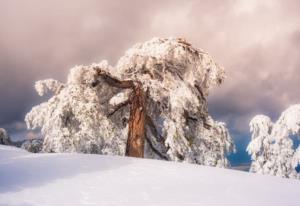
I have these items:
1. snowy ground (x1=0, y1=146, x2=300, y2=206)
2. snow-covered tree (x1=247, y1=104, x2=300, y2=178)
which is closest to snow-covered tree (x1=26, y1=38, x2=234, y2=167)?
snow-covered tree (x1=247, y1=104, x2=300, y2=178)

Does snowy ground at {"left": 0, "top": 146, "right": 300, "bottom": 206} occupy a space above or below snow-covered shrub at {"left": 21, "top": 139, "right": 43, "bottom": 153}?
below

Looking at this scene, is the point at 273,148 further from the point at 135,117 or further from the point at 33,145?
the point at 33,145

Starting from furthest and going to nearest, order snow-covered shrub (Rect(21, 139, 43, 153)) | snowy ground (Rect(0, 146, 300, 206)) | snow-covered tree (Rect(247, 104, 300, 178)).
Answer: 1. snow-covered shrub (Rect(21, 139, 43, 153))
2. snow-covered tree (Rect(247, 104, 300, 178))
3. snowy ground (Rect(0, 146, 300, 206))

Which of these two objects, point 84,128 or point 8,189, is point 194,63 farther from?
point 8,189

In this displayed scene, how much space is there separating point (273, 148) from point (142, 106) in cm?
469

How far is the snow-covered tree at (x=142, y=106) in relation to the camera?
15.7 m

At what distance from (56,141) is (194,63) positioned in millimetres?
5832

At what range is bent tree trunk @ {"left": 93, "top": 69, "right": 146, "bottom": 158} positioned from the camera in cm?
1584

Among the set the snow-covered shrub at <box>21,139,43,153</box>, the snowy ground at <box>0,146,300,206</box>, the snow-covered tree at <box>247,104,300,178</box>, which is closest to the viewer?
the snowy ground at <box>0,146,300,206</box>

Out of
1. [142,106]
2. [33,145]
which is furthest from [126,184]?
[33,145]

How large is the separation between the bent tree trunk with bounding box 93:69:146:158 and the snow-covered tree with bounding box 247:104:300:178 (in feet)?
12.3

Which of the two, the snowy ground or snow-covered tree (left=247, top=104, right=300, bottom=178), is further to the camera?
snow-covered tree (left=247, top=104, right=300, bottom=178)

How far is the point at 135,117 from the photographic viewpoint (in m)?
16.0

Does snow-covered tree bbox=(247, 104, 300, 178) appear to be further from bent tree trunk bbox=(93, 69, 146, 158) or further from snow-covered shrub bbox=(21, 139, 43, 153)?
snow-covered shrub bbox=(21, 139, 43, 153)
